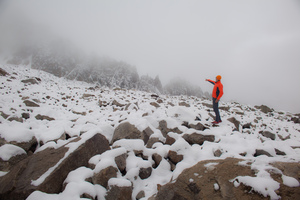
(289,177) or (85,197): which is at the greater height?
(289,177)

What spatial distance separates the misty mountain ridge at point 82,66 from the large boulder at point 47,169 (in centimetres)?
4925

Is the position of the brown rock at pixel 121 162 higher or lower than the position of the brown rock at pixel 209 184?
lower

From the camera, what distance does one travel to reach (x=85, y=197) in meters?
2.53

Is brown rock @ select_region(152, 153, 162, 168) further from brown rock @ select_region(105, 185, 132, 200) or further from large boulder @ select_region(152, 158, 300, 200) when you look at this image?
brown rock @ select_region(105, 185, 132, 200)

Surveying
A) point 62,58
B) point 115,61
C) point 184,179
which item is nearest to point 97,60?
point 115,61

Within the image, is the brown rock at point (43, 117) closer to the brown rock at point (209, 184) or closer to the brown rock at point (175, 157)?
the brown rock at point (175, 157)

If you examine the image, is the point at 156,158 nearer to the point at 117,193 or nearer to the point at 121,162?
the point at 121,162

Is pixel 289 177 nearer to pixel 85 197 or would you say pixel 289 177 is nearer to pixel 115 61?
pixel 85 197

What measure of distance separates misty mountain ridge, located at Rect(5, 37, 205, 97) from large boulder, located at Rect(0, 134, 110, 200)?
4925 cm

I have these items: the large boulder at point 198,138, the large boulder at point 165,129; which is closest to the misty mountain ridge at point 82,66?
the large boulder at point 165,129

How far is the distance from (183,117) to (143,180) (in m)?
4.74

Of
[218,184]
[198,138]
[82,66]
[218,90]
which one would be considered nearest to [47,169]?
[218,184]

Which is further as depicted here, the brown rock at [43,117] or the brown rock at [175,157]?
the brown rock at [43,117]

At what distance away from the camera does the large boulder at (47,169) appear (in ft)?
8.45
